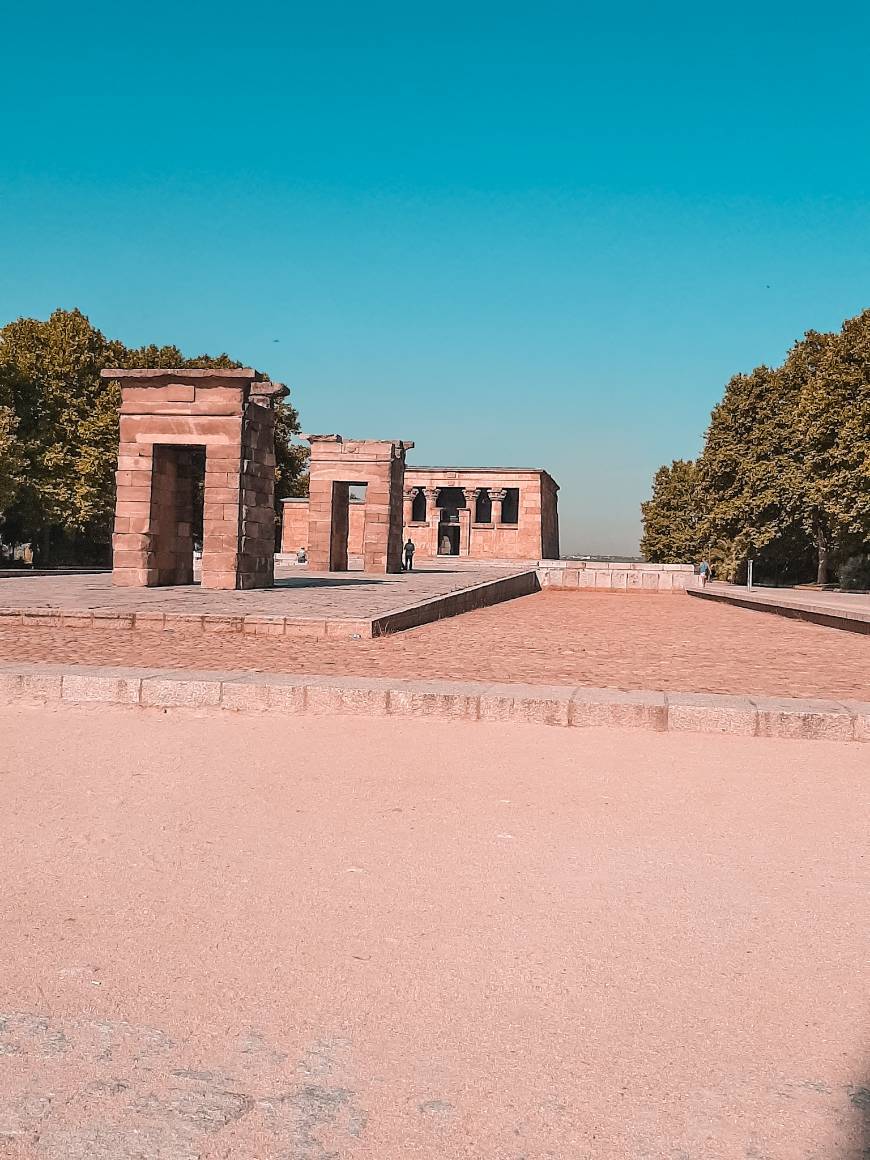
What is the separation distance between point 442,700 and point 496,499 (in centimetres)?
5686

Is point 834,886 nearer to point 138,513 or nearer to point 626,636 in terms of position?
point 626,636

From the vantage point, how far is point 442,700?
7.05 meters

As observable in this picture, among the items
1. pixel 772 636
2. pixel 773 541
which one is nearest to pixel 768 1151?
pixel 772 636

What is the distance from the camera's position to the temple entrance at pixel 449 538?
67750mm

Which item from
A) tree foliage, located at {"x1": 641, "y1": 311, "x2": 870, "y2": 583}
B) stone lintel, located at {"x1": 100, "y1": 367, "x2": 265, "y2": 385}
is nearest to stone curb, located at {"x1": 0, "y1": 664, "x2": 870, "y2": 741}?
stone lintel, located at {"x1": 100, "y1": 367, "x2": 265, "y2": 385}

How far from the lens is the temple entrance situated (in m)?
67.8

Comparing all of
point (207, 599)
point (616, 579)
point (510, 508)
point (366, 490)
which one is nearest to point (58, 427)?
point (366, 490)

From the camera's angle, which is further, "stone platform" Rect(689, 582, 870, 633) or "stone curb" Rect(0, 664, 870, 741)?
"stone platform" Rect(689, 582, 870, 633)

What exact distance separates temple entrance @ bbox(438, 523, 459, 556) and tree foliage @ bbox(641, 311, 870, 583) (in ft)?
75.8

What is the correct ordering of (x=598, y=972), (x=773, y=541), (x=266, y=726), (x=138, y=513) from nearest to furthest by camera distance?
1. (x=598, y=972)
2. (x=266, y=726)
3. (x=138, y=513)
4. (x=773, y=541)

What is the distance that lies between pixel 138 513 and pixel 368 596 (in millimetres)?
5574

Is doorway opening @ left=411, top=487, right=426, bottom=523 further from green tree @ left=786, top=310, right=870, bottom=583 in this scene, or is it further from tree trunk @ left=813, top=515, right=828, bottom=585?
green tree @ left=786, top=310, right=870, bottom=583

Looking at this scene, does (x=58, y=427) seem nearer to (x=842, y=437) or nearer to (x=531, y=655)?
(x=842, y=437)

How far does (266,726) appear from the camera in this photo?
263 inches
